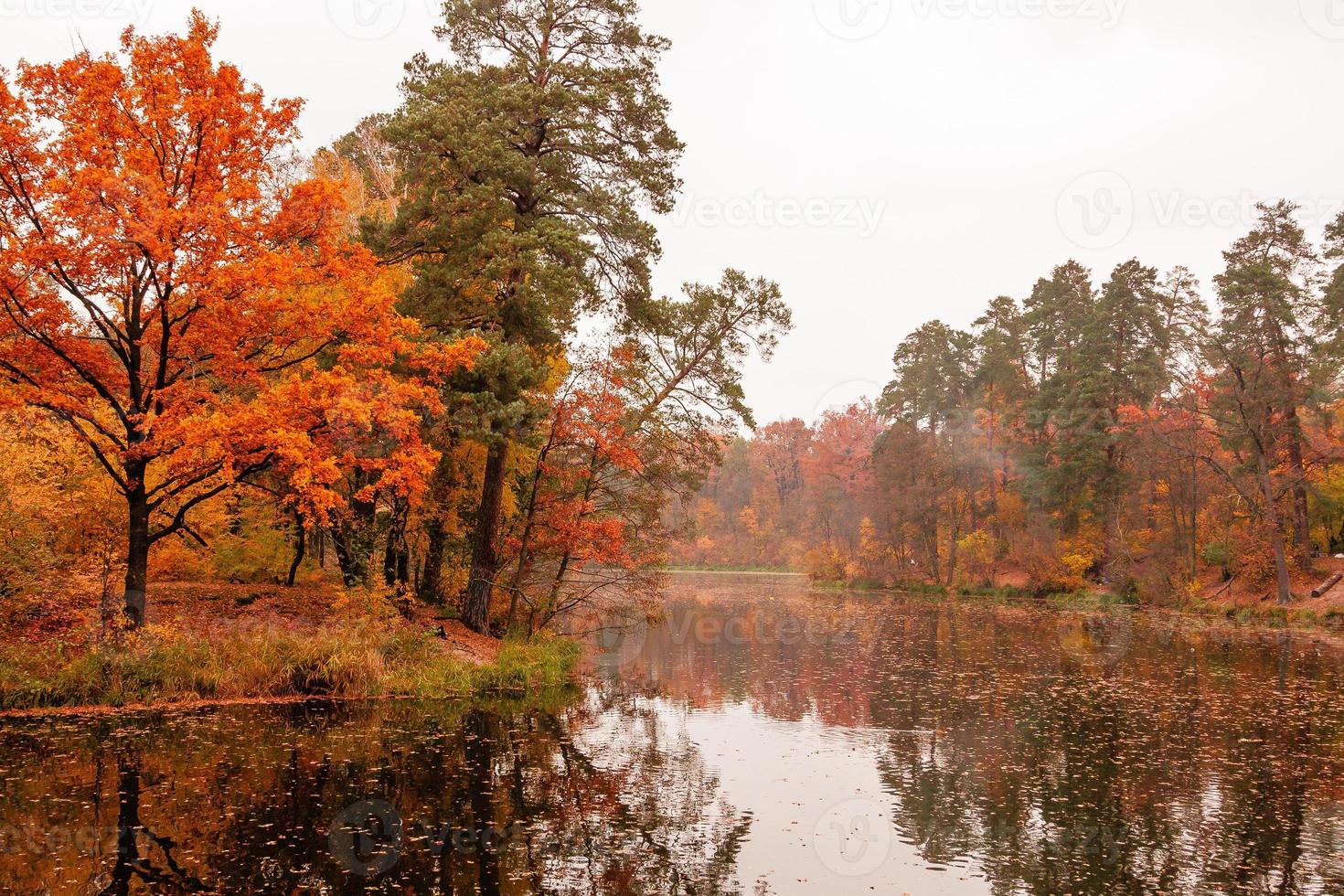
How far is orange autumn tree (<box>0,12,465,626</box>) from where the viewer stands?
537 inches

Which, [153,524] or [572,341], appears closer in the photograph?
[153,524]

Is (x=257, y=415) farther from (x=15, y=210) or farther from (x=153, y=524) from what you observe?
(x=153, y=524)

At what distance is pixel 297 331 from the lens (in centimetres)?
1580

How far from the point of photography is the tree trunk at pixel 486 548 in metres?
21.4

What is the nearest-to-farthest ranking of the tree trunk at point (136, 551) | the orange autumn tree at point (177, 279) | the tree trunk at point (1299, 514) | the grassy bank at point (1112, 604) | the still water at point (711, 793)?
the still water at point (711, 793) → the orange autumn tree at point (177, 279) → the tree trunk at point (136, 551) → the grassy bank at point (1112, 604) → the tree trunk at point (1299, 514)

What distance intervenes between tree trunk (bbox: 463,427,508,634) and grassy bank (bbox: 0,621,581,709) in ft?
5.71

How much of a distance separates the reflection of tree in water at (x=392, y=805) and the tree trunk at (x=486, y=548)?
662 cm

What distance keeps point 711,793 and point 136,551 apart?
36.7ft

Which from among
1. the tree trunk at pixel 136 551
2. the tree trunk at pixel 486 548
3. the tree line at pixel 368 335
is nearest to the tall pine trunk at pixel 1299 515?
the tree line at pixel 368 335

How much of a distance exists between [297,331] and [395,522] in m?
6.56

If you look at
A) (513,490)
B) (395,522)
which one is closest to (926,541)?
(513,490)

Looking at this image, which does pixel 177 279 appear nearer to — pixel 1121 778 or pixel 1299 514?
pixel 1121 778

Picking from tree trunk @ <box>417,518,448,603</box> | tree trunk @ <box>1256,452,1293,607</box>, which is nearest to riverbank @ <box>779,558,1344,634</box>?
tree trunk @ <box>1256,452,1293,607</box>

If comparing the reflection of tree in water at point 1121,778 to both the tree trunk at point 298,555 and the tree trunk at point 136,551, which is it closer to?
the tree trunk at point 136,551
